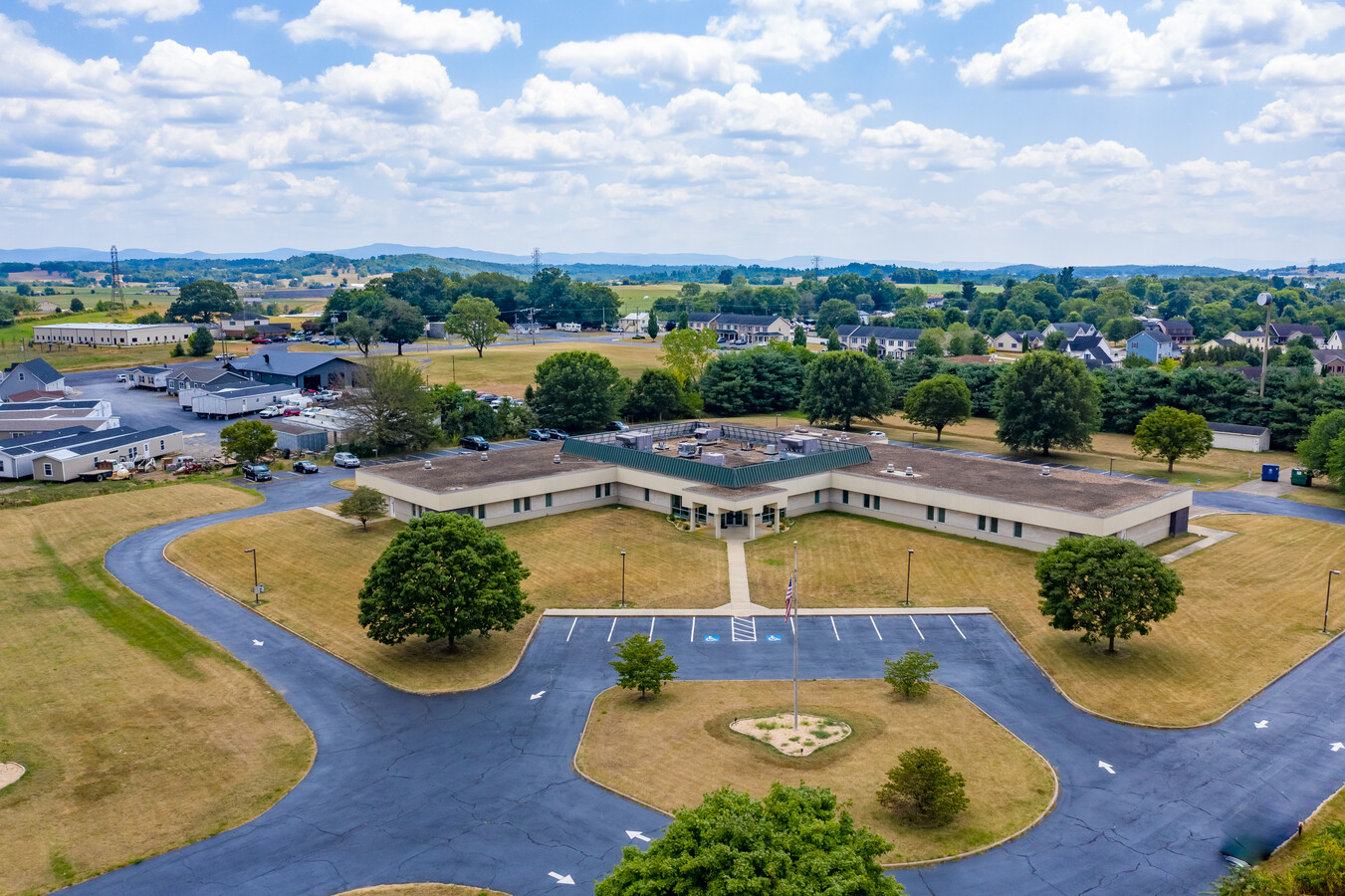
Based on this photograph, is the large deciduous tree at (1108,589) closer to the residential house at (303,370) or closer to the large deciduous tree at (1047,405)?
the large deciduous tree at (1047,405)

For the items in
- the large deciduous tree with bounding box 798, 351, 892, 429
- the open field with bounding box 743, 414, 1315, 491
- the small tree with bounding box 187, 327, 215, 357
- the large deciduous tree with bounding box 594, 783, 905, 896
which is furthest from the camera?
the small tree with bounding box 187, 327, 215, 357

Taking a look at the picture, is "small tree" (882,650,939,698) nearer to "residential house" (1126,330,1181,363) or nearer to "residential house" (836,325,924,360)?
"residential house" (836,325,924,360)

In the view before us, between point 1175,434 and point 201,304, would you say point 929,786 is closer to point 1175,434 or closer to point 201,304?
point 1175,434

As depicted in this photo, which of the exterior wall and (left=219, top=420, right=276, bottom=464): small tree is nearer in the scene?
(left=219, top=420, right=276, bottom=464): small tree

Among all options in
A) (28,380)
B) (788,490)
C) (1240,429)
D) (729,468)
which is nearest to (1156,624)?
(788,490)

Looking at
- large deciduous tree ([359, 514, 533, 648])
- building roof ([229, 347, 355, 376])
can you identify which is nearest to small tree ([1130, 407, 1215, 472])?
large deciduous tree ([359, 514, 533, 648])

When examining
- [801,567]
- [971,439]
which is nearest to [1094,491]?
[801,567]

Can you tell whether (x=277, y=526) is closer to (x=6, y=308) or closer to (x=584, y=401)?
(x=584, y=401)
